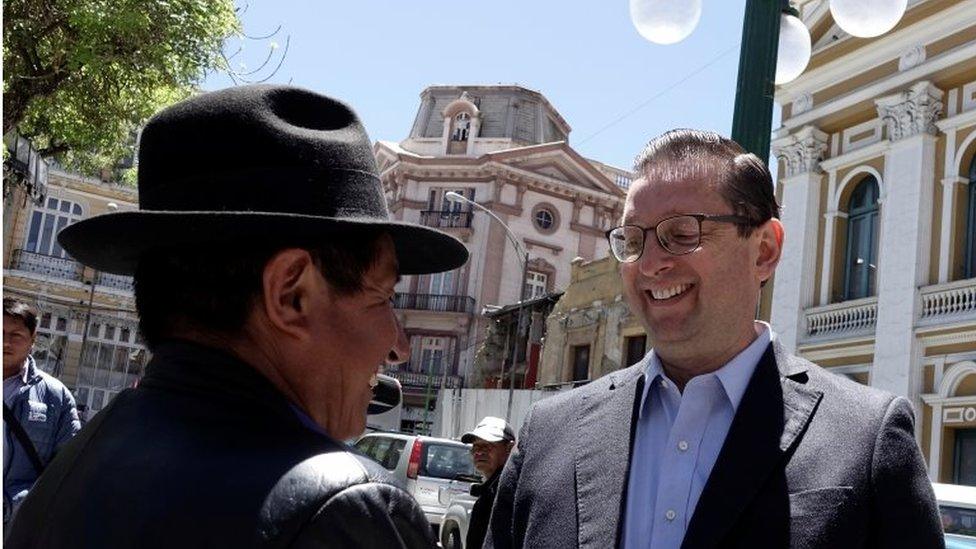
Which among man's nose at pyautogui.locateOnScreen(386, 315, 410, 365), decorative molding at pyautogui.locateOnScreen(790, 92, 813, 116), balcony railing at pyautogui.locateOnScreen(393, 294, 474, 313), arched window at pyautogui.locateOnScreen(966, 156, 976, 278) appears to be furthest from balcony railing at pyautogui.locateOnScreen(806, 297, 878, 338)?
balcony railing at pyautogui.locateOnScreen(393, 294, 474, 313)

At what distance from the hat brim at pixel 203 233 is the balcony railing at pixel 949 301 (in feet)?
57.2

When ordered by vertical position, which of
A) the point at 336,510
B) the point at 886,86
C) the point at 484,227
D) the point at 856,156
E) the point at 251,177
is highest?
the point at 484,227

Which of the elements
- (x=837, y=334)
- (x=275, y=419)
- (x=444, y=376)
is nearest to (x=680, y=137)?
(x=275, y=419)

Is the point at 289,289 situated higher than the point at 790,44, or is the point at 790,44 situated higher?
the point at 790,44

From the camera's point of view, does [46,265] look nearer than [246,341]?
No

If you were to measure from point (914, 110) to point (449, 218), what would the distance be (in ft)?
110

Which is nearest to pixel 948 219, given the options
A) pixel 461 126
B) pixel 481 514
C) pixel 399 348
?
pixel 481 514

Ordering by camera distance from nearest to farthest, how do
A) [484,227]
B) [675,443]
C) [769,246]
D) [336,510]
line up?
[336,510] < [675,443] < [769,246] < [484,227]

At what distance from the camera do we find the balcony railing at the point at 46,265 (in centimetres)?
4216

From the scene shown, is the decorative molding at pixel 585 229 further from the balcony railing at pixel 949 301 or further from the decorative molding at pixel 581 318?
the balcony railing at pixel 949 301

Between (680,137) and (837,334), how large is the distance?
61.0 feet

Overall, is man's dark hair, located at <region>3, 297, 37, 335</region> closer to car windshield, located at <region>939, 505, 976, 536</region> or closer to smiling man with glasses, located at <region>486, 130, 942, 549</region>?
smiling man with glasses, located at <region>486, 130, 942, 549</region>

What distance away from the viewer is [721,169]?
2752mm

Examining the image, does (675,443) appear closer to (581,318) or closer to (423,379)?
(581,318)
